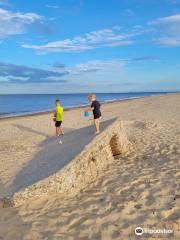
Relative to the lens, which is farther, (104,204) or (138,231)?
(104,204)

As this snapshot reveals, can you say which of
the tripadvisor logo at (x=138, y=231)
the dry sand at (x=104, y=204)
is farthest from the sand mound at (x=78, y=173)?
the tripadvisor logo at (x=138, y=231)

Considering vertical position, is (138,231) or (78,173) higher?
(78,173)

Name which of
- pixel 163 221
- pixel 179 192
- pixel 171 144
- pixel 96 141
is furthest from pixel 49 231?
pixel 171 144

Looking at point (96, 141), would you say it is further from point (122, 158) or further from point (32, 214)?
point (32, 214)

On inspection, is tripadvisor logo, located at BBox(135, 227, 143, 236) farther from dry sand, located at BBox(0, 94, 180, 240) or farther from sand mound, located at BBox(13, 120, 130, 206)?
sand mound, located at BBox(13, 120, 130, 206)

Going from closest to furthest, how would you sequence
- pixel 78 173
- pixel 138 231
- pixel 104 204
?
pixel 138 231, pixel 104 204, pixel 78 173

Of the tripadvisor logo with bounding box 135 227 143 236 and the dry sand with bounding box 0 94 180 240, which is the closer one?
the tripadvisor logo with bounding box 135 227 143 236

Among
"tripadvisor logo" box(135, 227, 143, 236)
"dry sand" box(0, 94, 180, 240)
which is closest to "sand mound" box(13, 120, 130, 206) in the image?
"dry sand" box(0, 94, 180, 240)

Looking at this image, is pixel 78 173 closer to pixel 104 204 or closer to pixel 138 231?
pixel 104 204

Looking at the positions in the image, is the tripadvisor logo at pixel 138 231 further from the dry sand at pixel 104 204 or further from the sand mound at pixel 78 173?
the sand mound at pixel 78 173

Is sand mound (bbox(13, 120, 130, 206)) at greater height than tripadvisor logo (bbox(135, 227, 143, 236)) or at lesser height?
greater

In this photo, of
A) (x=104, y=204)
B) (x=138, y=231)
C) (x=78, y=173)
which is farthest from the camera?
(x=78, y=173)

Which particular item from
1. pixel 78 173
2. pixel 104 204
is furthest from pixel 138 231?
pixel 78 173

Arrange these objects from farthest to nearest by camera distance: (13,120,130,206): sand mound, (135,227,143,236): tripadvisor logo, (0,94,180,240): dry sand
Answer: (13,120,130,206): sand mound, (0,94,180,240): dry sand, (135,227,143,236): tripadvisor logo
